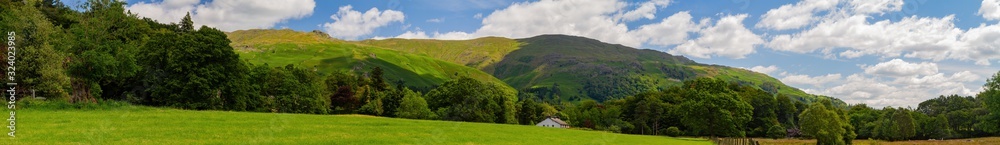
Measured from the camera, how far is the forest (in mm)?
47656

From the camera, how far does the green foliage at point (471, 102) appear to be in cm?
10688

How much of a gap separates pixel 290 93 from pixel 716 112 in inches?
2788

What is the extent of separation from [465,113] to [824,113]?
58765 mm

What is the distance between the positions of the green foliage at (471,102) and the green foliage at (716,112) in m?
36.4

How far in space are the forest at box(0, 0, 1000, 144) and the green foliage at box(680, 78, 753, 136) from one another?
20cm

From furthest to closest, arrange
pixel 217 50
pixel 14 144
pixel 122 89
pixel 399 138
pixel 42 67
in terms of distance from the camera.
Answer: pixel 122 89 → pixel 217 50 → pixel 42 67 → pixel 399 138 → pixel 14 144

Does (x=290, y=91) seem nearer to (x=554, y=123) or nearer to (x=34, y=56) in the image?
(x=34, y=56)

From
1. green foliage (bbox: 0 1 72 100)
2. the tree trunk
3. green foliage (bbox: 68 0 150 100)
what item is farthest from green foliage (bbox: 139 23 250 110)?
green foliage (bbox: 0 1 72 100)

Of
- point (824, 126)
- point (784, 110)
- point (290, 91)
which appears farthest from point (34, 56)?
point (784, 110)

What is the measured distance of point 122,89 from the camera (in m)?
71.2

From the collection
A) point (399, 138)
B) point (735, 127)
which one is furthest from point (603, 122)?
point (399, 138)

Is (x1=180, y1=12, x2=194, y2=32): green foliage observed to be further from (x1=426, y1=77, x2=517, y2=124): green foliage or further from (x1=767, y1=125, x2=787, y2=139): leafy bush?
(x1=767, y1=125, x2=787, y2=139): leafy bush

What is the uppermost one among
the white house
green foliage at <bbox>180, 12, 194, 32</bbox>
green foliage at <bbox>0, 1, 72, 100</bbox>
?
green foliage at <bbox>180, 12, 194, 32</bbox>

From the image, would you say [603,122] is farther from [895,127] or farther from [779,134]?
[895,127]
